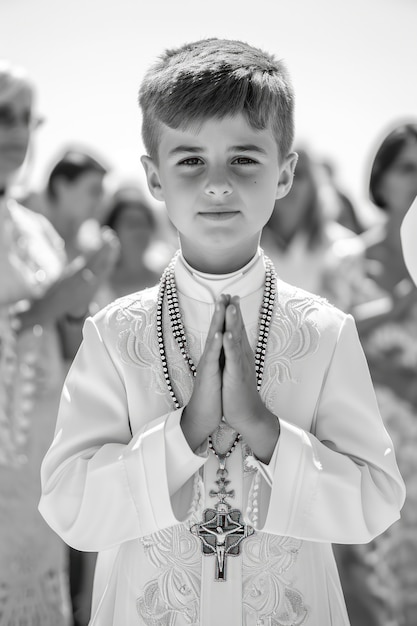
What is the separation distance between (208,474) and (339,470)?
256 mm

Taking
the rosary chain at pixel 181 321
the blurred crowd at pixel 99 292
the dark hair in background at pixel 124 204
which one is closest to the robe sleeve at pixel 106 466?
the rosary chain at pixel 181 321

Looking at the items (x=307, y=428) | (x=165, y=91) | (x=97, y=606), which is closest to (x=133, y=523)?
(x=97, y=606)

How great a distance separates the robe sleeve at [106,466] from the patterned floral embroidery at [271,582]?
0.20m

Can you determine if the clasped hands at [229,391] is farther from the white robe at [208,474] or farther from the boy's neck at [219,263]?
the boy's neck at [219,263]

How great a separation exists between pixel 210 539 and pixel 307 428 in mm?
280

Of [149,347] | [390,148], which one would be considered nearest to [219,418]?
[149,347]

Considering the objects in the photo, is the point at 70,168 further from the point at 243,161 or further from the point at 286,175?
the point at 243,161

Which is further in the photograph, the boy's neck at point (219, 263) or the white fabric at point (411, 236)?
the white fabric at point (411, 236)

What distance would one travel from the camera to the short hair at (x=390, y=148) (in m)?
4.74

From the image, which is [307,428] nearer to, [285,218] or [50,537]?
[50,537]

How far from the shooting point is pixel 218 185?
1912mm

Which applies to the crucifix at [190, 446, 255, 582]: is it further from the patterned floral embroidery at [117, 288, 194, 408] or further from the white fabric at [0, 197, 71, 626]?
the white fabric at [0, 197, 71, 626]

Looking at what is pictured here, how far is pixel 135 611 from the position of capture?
200cm

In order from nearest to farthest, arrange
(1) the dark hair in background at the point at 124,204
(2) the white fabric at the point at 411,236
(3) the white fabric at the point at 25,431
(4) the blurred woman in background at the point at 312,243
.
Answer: (2) the white fabric at the point at 411,236 < (3) the white fabric at the point at 25,431 < (4) the blurred woman in background at the point at 312,243 < (1) the dark hair in background at the point at 124,204
